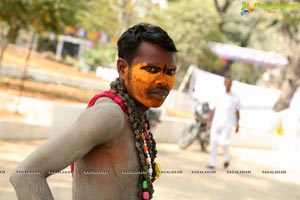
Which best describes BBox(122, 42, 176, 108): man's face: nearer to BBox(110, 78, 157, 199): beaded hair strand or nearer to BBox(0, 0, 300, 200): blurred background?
BBox(110, 78, 157, 199): beaded hair strand

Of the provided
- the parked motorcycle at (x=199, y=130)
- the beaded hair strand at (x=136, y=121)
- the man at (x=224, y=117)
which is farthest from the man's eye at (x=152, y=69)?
the parked motorcycle at (x=199, y=130)

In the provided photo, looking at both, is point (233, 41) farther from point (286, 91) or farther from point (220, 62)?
point (286, 91)

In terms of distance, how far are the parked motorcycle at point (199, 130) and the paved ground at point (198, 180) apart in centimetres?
24

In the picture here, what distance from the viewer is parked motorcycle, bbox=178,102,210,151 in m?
12.9

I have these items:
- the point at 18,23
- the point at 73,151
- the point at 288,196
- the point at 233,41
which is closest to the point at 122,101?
the point at 73,151

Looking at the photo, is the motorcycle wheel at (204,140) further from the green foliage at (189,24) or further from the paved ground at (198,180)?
the green foliage at (189,24)

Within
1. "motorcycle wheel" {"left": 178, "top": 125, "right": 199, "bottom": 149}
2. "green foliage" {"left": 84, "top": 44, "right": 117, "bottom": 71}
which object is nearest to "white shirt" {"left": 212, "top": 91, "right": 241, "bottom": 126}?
"motorcycle wheel" {"left": 178, "top": 125, "right": 199, "bottom": 149}

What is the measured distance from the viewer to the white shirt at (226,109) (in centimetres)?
1000

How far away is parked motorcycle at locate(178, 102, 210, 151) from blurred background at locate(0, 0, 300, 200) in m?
0.29

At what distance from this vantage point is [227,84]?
31.8 ft

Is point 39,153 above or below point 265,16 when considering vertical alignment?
below

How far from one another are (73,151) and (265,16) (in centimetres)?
2209

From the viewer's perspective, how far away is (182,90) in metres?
25.2

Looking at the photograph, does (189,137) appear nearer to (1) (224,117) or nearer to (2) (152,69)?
(1) (224,117)
